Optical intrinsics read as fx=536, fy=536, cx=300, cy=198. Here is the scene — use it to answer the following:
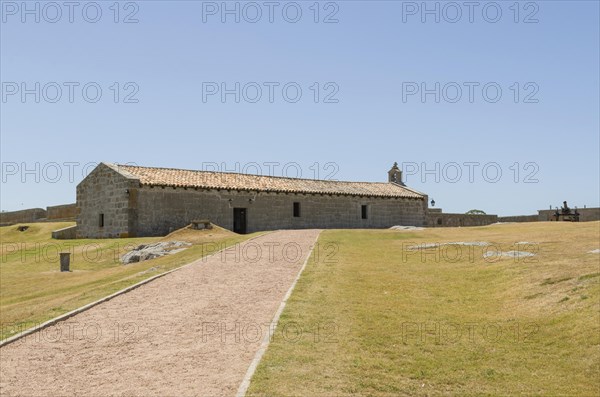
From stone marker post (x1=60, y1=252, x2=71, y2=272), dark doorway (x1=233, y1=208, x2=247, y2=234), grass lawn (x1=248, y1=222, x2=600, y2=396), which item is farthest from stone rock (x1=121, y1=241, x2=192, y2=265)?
dark doorway (x1=233, y1=208, x2=247, y2=234)

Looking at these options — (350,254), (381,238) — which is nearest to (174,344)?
(350,254)

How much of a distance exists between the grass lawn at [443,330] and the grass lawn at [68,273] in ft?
18.8

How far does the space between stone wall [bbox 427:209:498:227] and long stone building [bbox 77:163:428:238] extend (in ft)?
9.66

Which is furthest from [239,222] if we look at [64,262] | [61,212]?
[61,212]

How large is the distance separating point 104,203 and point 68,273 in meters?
12.6

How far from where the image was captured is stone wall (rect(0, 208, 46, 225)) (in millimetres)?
47781

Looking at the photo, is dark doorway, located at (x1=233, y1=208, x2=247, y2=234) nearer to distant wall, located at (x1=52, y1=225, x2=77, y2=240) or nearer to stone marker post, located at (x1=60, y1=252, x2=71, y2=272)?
distant wall, located at (x1=52, y1=225, x2=77, y2=240)

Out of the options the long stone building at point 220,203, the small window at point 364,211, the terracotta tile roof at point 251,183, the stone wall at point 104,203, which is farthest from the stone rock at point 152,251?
the small window at point 364,211

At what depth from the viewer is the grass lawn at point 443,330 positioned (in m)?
7.82

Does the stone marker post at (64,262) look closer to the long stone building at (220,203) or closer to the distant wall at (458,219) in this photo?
the long stone building at (220,203)

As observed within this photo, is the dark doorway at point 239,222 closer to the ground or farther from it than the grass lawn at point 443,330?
farther from it

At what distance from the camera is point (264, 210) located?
125 ft

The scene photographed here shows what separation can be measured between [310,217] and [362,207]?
542cm

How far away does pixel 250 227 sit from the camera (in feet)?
122
